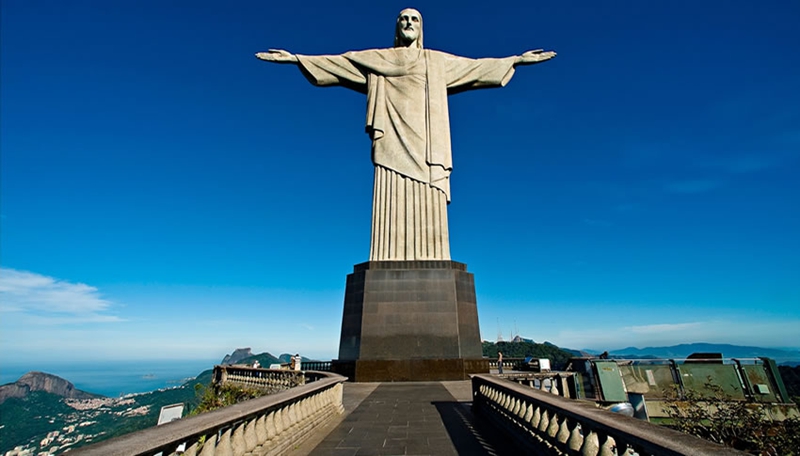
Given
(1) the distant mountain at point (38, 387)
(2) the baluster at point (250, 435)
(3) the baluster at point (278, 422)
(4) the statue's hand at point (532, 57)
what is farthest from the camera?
(1) the distant mountain at point (38, 387)

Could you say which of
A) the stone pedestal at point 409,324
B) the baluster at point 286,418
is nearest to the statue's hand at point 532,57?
the stone pedestal at point 409,324

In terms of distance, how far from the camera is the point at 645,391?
1107 centimetres

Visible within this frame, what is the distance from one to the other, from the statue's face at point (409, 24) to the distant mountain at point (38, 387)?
383 feet

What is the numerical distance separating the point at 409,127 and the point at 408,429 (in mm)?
11169

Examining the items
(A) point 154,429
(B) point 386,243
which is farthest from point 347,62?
(A) point 154,429

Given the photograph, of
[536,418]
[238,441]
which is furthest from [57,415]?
[536,418]

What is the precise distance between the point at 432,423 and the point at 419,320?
20.6 ft

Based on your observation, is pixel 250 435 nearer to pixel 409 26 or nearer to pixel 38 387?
pixel 409 26

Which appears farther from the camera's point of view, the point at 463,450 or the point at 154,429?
the point at 463,450

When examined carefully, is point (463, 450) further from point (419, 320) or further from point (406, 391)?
point (419, 320)

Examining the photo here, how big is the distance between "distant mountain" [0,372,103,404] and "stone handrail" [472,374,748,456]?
120198 mm

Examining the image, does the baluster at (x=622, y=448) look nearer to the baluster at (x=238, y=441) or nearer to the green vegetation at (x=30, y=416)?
the baluster at (x=238, y=441)

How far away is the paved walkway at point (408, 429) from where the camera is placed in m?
4.96

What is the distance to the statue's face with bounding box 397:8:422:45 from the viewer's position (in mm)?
15469
